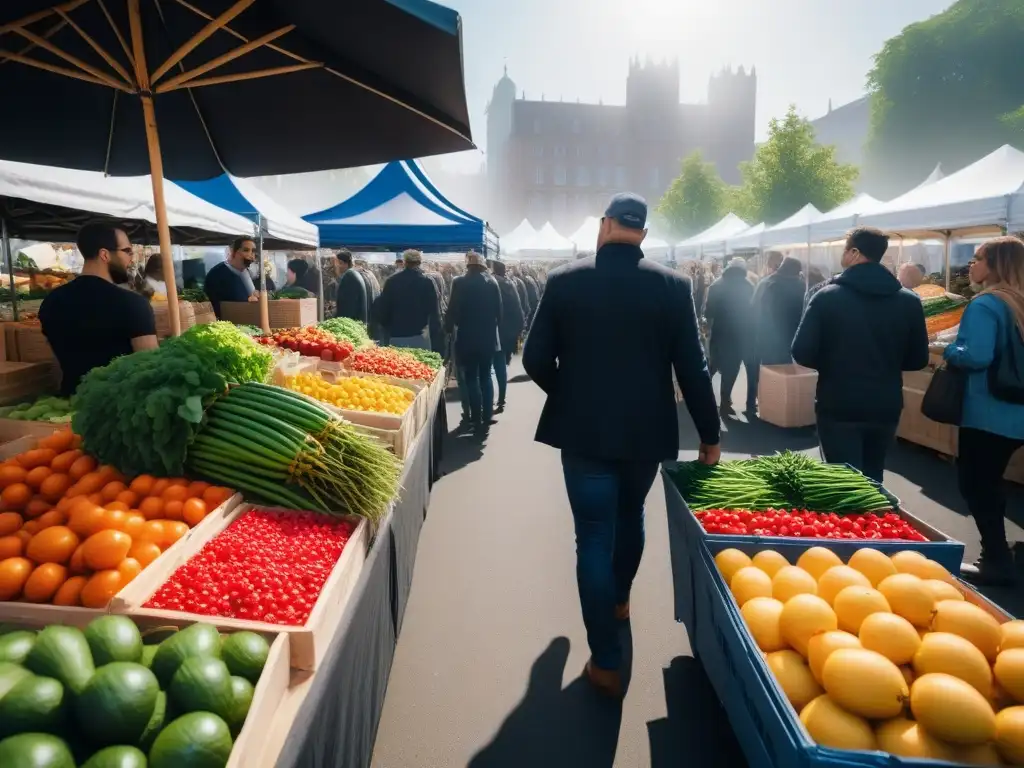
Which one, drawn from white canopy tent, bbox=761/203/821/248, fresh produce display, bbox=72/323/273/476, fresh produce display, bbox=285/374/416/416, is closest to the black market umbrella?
fresh produce display, bbox=285/374/416/416

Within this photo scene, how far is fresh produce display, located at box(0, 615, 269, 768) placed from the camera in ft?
4.64

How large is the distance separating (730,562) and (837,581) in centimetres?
40

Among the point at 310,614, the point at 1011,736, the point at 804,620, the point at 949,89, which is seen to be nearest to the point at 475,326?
the point at 310,614

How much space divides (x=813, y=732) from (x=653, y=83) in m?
94.3

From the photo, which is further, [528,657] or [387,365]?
[387,365]

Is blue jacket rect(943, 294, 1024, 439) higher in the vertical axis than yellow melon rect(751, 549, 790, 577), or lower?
higher

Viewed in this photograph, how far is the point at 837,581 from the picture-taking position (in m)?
2.28

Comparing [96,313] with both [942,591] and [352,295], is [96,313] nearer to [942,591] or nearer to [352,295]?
[942,591]

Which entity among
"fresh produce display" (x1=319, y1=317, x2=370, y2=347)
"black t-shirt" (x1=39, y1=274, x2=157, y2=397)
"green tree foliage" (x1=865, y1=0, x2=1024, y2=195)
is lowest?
"fresh produce display" (x1=319, y1=317, x2=370, y2=347)

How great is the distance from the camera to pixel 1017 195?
22.8 ft

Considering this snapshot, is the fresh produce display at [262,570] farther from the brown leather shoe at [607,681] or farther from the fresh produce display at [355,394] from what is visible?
the fresh produce display at [355,394]

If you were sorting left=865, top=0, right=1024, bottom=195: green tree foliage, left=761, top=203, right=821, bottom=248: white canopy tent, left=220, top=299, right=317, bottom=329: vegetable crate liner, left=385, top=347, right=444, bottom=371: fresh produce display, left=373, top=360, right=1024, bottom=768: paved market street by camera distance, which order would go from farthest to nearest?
left=865, top=0, right=1024, bottom=195: green tree foliage, left=761, top=203, right=821, bottom=248: white canopy tent, left=385, top=347, right=444, bottom=371: fresh produce display, left=220, top=299, right=317, bottom=329: vegetable crate liner, left=373, top=360, right=1024, bottom=768: paved market street

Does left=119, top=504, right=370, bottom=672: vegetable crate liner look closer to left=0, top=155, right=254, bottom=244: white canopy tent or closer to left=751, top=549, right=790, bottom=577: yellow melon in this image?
left=751, top=549, right=790, bottom=577: yellow melon

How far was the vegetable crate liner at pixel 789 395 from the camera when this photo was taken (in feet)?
26.7
